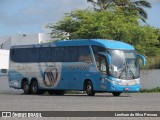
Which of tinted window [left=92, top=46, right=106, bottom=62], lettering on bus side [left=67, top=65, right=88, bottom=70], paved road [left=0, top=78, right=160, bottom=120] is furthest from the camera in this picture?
lettering on bus side [left=67, top=65, right=88, bottom=70]

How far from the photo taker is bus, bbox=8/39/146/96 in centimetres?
3409

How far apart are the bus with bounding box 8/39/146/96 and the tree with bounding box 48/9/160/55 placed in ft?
32.6

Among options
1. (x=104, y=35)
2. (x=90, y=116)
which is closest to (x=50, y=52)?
(x=104, y=35)

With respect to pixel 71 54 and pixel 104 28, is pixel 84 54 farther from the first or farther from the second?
pixel 104 28

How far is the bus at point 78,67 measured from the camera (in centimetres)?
3409

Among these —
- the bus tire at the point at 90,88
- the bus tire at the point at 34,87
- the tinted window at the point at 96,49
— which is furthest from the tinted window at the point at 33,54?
the tinted window at the point at 96,49

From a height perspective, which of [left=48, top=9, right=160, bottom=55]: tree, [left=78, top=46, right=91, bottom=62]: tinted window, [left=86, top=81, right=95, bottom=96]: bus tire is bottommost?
Result: [left=86, top=81, right=95, bottom=96]: bus tire

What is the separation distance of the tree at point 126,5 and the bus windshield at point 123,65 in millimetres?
24853

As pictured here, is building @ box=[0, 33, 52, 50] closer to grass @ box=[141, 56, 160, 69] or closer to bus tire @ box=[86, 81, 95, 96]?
grass @ box=[141, 56, 160, 69]

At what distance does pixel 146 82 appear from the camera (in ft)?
156

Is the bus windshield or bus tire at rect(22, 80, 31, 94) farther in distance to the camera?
bus tire at rect(22, 80, 31, 94)

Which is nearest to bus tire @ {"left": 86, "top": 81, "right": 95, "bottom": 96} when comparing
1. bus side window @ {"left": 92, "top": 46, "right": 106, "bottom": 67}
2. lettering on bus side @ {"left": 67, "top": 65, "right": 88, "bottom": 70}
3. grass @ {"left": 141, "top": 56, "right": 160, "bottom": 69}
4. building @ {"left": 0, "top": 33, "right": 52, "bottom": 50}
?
lettering on bus side @ {"left": 67, "top": 65, "right": 88, "bottom": 70}

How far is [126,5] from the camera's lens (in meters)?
67.6

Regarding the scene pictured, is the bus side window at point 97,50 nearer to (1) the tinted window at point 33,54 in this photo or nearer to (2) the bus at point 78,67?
(2) the bus at point 78,67
